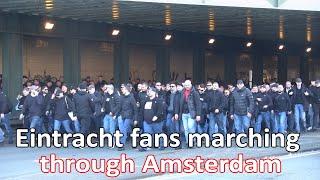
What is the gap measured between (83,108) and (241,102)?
4301 mm

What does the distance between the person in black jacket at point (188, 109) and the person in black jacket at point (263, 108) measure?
3.85 meters

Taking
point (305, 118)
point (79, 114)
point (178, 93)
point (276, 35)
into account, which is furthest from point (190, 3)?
point (276, 35)

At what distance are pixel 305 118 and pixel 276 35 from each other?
28.1 ft

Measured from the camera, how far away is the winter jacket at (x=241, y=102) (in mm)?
17781

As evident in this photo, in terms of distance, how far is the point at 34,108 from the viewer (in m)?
17.3

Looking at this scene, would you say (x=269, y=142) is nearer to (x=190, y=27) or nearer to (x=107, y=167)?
(x=107, y=167)

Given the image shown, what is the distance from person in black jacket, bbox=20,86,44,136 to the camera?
56.9ft

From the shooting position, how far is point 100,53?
24.5 m

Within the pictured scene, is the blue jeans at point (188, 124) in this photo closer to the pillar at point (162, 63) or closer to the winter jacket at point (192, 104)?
the winter jacket at point (192, 104)

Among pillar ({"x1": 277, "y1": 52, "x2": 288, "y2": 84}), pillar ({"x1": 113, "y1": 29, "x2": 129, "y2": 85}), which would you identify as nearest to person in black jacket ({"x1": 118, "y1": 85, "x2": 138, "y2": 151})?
pillar ({"x1": 113, "y1": 29, "x2": 129, "y2": 85})

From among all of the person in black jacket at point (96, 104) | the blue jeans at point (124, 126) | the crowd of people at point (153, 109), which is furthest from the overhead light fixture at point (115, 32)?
the blue jeans at point (124, 126)

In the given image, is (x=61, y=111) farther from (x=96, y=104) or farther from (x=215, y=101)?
(x=215, y=101)

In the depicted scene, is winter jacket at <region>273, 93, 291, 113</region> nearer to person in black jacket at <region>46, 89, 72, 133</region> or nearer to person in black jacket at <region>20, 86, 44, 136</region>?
person in black jacket at <region>46, 89, 72, 133</region>

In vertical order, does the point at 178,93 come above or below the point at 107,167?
above
